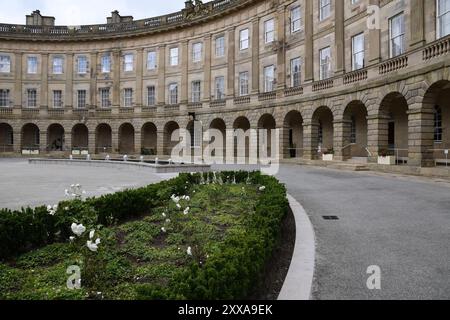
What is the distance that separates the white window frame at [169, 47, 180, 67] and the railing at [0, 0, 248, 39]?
2884mm

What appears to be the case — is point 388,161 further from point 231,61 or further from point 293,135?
point 231,61

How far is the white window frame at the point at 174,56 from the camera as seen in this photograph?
40125mm

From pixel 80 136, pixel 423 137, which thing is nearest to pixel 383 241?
pixel 423 137

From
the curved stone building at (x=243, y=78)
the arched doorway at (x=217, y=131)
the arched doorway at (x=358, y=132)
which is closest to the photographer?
the curved stone building at (x=243, y=78)

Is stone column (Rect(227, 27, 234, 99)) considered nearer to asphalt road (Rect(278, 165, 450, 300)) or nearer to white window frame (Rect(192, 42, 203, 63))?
white window frame (Rect(192, 42, 203, 63))

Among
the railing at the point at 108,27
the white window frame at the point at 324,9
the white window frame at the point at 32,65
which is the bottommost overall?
the white window frame at the point at 324,9

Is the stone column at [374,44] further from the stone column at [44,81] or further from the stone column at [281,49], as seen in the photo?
the stone column at [44,81]

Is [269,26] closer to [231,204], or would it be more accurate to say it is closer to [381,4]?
[381,4]

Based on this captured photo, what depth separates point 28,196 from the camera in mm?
10234

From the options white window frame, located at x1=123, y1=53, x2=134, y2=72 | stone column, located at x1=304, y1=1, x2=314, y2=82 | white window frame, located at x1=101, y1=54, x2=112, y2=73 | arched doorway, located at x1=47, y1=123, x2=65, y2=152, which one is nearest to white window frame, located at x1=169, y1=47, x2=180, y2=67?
white window frame, located at x1=123, y1=53, x2=134, y2=72

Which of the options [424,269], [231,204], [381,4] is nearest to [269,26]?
[381,4]

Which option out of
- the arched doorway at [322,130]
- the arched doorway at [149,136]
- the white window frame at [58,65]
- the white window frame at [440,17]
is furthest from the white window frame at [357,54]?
the white window frame at [58,65]

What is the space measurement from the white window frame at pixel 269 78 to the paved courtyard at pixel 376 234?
20.1 m
